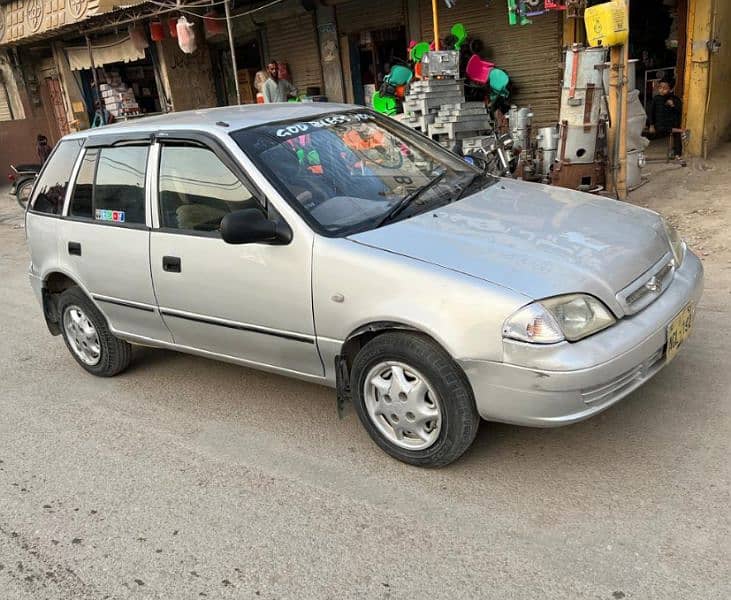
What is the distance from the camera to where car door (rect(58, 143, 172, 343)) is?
13.3 feet

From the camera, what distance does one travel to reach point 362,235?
10.7 feet

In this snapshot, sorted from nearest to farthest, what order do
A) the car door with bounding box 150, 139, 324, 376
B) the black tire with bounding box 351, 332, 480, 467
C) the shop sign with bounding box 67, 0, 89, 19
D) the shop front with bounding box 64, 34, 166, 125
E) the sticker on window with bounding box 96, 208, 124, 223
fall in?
the black tire with bounding box 351, 332, 480, 467, the car door with bounding box 150, 139, 324, 376, the sticker on window with bounding box 96, 208, 124, 223, the shop sign with bounding box 67, 0, 89, 19, the shop front with bounding box 64, 34, 166, 125

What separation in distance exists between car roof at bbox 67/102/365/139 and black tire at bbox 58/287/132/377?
3.68 feet

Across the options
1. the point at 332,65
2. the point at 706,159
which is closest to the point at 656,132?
the point at 706,159

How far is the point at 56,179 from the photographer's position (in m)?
4.70

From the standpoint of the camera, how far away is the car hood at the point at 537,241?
2.87 metres

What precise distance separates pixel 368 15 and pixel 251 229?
9737mm

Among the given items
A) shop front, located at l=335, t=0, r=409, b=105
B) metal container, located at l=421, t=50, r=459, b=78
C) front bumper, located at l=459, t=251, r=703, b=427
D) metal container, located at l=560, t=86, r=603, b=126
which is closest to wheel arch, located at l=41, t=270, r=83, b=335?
front bumper, located at l=459, t=251, r=703, b=427

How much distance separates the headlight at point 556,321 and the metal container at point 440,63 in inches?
256

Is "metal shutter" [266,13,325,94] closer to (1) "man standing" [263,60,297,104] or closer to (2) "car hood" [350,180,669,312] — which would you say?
(1) "man standing" [263,60,297,104]

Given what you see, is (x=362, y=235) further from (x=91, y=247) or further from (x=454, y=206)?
(x=91, y=247)

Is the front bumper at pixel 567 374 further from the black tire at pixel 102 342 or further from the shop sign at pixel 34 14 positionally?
the shop sign at pixel 34 14

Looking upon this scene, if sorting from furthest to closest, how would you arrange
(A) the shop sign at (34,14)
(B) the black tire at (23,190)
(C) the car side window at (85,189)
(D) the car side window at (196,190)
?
(A) the shop sign at (34,14) → (B) the black tire at (23,190) → (C) the car side window at (85,189) → (D) the car side window at (196,190)

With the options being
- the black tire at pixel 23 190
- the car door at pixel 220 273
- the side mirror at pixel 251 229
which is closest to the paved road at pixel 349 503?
the car door at pixel 220 273
